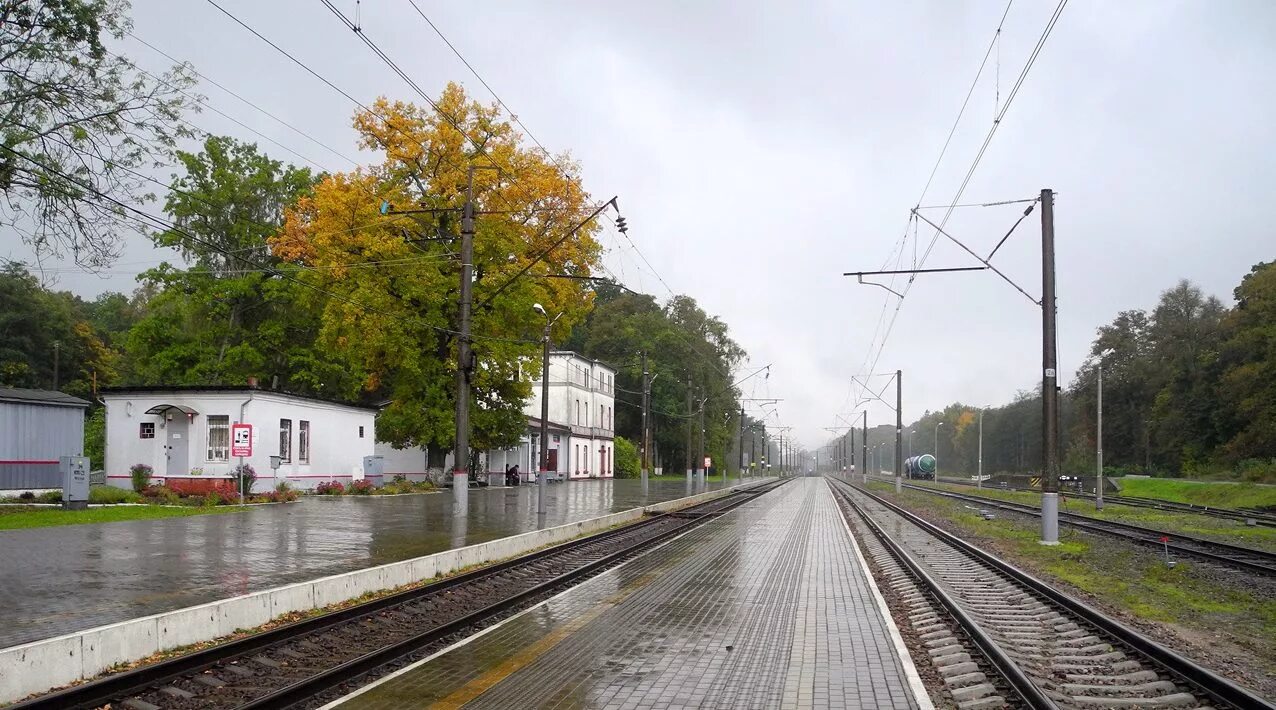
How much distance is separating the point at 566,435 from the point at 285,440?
3347cm

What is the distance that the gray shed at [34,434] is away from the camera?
27.1m

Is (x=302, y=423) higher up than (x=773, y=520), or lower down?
higher up

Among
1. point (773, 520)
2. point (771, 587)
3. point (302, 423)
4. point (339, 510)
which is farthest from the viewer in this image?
point (302, 423)

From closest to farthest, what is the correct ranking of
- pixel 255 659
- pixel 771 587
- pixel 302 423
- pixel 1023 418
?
pixel 255 659 → pixel 771 587 → pixel 302 423 → pixel 1023 418

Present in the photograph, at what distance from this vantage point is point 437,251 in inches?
1462

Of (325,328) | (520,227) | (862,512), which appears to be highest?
(520,227)

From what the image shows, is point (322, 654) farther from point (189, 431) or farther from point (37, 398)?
point (189, 431)

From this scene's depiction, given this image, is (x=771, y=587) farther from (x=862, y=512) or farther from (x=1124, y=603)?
(x=862, y=512)

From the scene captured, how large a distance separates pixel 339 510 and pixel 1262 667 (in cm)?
2274

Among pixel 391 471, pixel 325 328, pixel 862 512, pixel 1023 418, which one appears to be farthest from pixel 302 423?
pixel 1023 418

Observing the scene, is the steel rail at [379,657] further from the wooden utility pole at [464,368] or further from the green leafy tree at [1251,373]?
the green leafy tree at [1251,373]

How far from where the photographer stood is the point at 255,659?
8383 millimetres

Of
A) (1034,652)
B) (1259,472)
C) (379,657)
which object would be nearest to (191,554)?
(379,657)

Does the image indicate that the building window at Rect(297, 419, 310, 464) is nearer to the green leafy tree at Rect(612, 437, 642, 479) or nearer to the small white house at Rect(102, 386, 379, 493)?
the small white house at Rect(102, 386, 379, 493)
